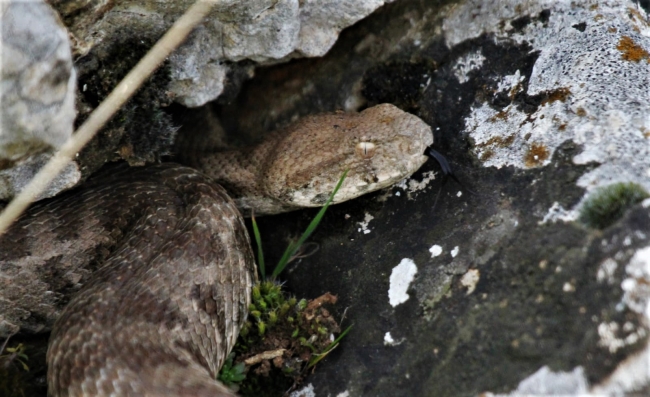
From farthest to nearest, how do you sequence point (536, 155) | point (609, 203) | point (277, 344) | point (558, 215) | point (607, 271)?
point (277, 344) → point (536, 155) → point (558, 215) → point (609, 203) → point (607, 271)

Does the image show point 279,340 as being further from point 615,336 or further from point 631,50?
point 631,50

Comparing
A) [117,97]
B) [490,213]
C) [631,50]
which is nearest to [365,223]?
[490,213]

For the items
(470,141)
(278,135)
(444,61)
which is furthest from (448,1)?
(278,135)

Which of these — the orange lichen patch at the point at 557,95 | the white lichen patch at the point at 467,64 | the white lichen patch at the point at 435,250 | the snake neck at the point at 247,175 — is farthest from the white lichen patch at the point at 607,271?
the snake neck at the point at 247,175

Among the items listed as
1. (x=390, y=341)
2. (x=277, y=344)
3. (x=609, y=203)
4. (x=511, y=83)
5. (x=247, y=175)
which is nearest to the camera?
(x=609, y=203)

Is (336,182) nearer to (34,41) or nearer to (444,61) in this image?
(444,61)
